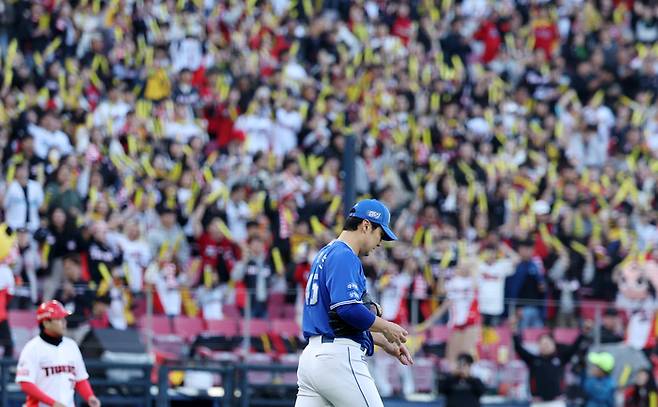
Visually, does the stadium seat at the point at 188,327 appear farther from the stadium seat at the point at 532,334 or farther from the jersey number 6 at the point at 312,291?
the jersey number 6 at the point at 312,291

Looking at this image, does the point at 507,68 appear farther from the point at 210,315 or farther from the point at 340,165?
the point at 210,315

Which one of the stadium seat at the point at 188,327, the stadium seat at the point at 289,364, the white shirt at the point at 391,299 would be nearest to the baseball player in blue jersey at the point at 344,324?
the stadium seat at the point at 289,364

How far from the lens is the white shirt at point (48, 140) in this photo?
20078 millimetres

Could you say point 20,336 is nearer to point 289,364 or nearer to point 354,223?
point 289,364

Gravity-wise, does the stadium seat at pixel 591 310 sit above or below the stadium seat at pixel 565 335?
above

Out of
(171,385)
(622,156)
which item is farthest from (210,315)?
(622,156)

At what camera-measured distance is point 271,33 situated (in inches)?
1009

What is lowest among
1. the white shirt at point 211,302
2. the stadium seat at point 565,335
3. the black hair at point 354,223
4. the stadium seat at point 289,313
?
the stadium seat at point 565,335

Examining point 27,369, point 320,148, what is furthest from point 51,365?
point 320,148

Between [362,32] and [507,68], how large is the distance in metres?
2.37

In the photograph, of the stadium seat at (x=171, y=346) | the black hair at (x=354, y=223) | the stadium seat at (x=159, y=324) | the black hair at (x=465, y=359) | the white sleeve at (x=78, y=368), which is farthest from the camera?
the stadium seat at (x=171, y=346)

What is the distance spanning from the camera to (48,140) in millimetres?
20203

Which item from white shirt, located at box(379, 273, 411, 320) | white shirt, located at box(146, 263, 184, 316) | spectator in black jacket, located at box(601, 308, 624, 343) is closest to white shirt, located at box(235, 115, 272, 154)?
white shirt, located at box(146, 263, 184, 316)

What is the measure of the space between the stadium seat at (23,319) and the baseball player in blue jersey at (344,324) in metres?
6.33
